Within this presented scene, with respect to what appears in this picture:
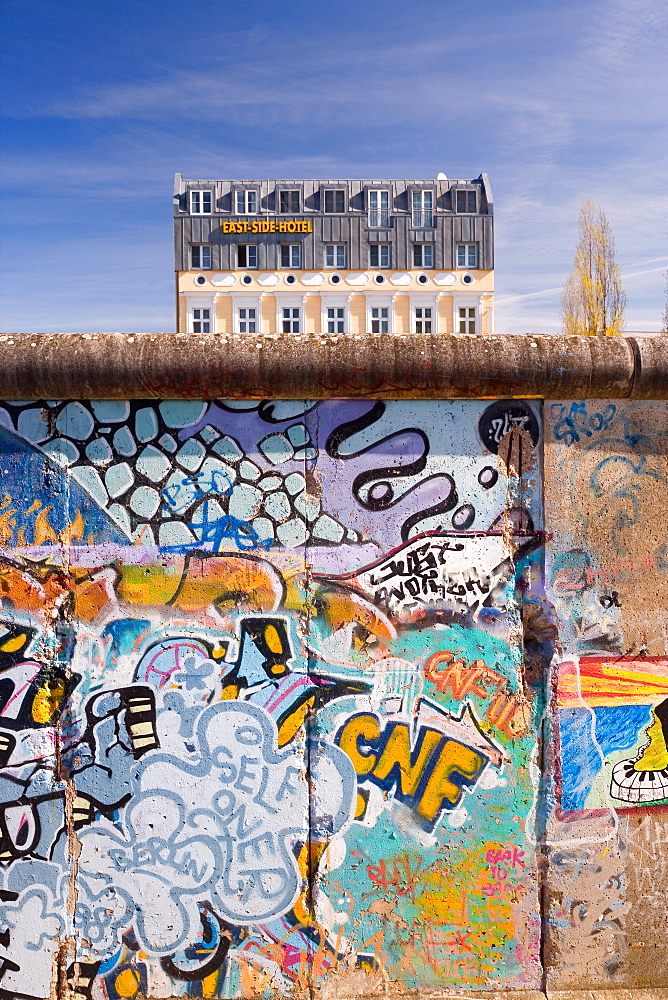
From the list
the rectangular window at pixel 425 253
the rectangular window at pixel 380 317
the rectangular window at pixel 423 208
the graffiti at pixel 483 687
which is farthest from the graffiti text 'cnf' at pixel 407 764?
the rectangular window at pixel 423 208

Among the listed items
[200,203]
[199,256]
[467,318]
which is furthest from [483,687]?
[200,203]

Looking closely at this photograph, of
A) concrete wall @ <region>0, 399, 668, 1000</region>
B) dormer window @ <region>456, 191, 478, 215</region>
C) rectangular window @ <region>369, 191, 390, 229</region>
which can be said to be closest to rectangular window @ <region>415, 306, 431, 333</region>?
rectangular window @ <region>369, 191, 390, 229</region>

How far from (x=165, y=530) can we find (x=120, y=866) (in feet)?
4.39

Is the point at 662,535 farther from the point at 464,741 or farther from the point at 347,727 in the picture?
the point at 347,727

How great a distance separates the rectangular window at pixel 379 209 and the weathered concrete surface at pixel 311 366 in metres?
35.8

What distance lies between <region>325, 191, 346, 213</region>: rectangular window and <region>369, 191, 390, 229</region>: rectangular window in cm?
150

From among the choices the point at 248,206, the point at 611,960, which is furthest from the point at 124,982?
the point at 248,206

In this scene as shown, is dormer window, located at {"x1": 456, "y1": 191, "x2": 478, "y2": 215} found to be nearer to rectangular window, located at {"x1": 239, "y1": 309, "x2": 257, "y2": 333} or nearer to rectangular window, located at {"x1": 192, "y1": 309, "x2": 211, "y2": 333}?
rectangular window, located at {"x1": 239, "y1": 309, "x2": 257, "y2": 333}

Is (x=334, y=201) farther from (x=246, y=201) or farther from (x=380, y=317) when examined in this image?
(x=380, y=317)

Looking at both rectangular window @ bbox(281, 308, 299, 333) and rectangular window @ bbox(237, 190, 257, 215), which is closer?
rectangular window @ bbox(281, 308, 299, 333)

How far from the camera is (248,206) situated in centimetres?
3581

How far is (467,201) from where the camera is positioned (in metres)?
36.5

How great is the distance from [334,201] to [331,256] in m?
2.99

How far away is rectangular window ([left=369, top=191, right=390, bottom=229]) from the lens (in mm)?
35938
